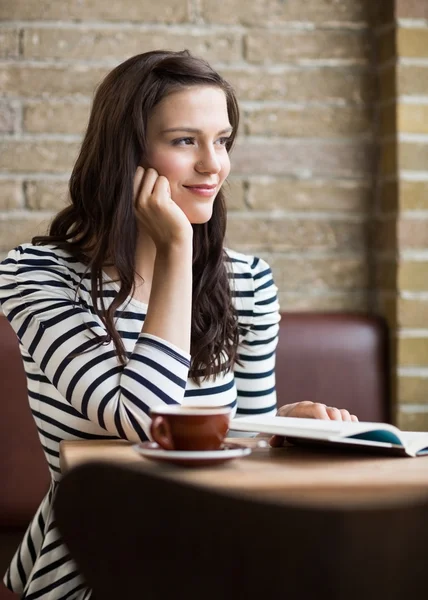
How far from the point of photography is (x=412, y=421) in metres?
2.24

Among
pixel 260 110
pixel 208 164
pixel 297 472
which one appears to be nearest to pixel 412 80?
pixel 260 110

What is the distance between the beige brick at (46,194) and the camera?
2.22 metres

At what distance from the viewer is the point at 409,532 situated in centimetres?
61

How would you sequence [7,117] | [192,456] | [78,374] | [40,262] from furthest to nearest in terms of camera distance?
[7,117]
[40,262]
[78,374]
[192,456]

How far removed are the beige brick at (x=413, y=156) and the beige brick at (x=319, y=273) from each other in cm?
28

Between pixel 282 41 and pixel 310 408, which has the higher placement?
pixel 282 41

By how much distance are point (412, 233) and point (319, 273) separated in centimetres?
27

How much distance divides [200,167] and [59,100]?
75 cm

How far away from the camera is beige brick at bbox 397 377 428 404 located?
223 cm

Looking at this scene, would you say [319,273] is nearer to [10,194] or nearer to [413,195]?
[413,195]

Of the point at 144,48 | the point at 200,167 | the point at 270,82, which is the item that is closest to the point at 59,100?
the point at 144,48

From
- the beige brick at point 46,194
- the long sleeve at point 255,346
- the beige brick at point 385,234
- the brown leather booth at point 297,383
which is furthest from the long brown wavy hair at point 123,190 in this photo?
the beige brick at point 385,234

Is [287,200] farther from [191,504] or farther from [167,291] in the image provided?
[191,504]

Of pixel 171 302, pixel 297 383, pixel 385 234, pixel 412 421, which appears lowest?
pixel 412 421
